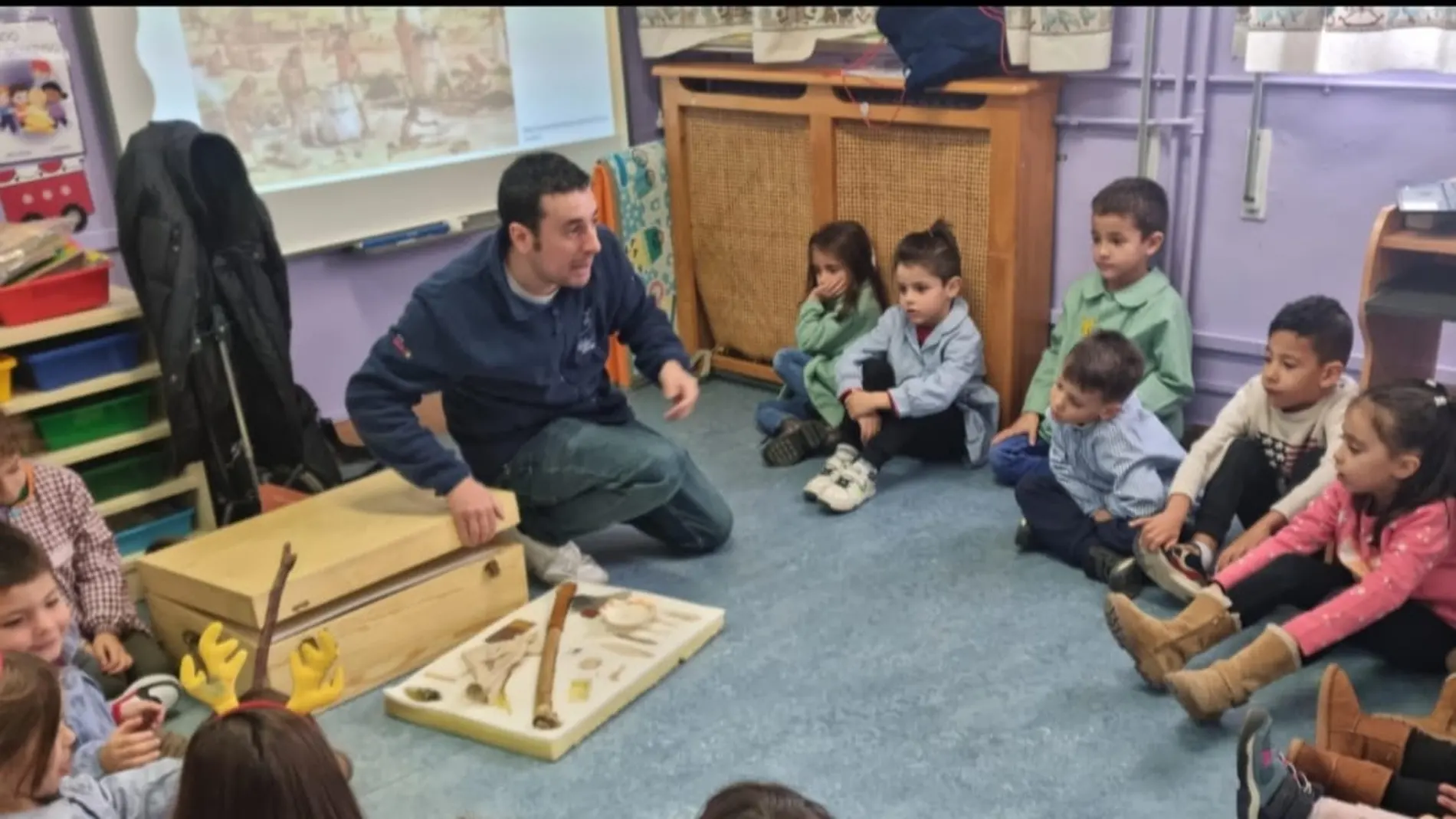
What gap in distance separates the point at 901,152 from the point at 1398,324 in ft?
3.86

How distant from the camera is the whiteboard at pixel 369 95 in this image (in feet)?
9.09

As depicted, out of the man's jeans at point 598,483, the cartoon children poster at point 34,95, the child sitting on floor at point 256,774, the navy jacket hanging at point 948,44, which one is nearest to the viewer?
the child sitting on floor at point 256,774

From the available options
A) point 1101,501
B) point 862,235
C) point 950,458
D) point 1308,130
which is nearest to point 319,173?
point 862,235

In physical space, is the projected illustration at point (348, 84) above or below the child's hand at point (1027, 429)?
above

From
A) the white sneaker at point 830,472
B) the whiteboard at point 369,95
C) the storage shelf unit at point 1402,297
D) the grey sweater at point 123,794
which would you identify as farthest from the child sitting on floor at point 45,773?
the storage shelf unit at point 1402,297

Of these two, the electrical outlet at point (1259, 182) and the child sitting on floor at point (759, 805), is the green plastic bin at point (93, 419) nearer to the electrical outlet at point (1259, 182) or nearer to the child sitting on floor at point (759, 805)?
the child sitting on floor at point (759, 805)

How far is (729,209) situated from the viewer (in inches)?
137

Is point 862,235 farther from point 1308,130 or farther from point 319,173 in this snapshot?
point 319,173

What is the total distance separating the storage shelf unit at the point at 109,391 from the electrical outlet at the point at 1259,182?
223cm

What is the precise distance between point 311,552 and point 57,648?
0.46m

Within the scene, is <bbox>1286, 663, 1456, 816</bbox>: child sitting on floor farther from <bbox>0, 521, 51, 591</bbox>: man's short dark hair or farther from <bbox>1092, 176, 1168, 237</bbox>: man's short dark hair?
<bbox>0, 521, 51, 591</bbox>: man's short dark hair

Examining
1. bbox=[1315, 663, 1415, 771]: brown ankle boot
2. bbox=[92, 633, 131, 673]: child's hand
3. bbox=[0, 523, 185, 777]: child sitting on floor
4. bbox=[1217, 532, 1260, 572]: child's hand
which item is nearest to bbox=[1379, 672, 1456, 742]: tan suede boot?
bbox=[1315, 663, 1415, 771]: brown ankle boot

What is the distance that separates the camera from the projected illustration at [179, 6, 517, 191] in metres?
2.87

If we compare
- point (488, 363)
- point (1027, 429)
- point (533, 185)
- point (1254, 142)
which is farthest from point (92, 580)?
point (1254, 142)
